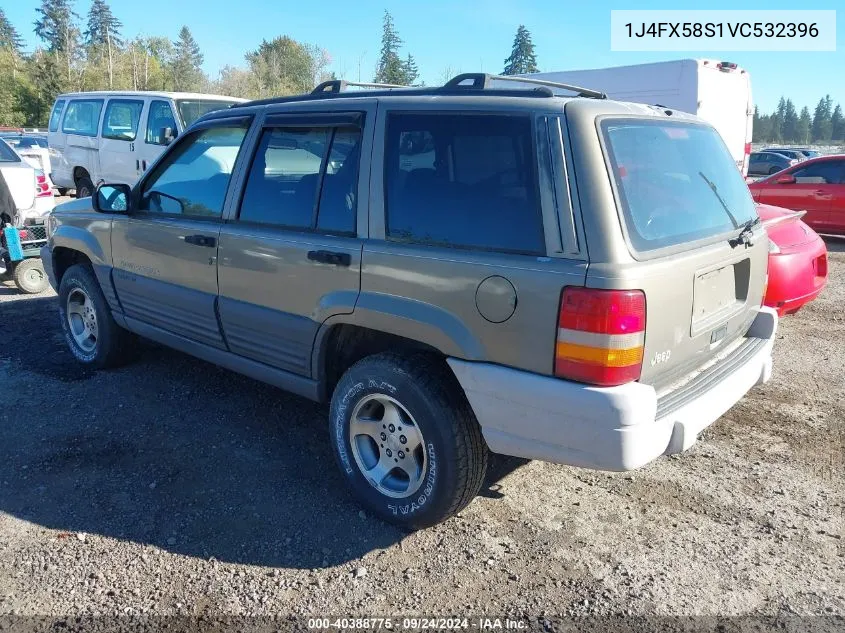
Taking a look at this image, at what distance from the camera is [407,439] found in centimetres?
309

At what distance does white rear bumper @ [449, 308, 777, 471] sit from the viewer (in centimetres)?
248

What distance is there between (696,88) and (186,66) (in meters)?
72.5

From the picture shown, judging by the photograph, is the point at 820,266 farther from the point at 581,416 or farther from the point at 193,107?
the point at 193,107

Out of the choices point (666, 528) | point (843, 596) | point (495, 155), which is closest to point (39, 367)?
point (495, 155)

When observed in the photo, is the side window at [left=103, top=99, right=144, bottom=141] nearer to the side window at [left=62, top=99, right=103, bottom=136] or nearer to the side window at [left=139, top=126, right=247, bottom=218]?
the side window at [left=62, top=99, right=103, bottom=136]

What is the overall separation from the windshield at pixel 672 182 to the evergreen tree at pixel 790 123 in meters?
115

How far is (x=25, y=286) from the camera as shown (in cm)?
739

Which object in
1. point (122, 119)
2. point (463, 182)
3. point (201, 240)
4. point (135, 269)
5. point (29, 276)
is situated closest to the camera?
point (463, 182)

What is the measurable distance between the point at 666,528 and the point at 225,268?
2712 millimetres

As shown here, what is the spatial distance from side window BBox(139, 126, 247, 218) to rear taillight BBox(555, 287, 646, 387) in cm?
229

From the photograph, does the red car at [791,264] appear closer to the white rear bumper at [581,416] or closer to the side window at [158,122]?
the white rear bumper at [581,416]

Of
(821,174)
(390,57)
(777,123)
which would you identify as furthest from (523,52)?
(777,123)

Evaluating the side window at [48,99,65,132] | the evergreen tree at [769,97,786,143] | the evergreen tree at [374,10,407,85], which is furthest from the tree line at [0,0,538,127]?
the evergreen tree at [769,97,786,143]

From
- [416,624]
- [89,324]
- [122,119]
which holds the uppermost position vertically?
[122,119]
